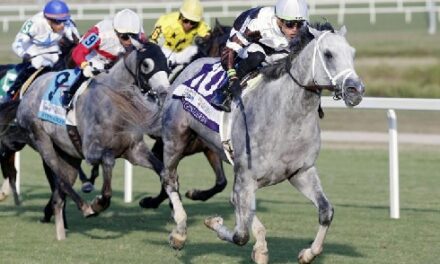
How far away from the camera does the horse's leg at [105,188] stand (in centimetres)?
989

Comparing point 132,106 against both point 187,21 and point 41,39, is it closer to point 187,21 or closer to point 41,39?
point 187,21

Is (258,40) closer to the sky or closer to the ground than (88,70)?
closer to the sky

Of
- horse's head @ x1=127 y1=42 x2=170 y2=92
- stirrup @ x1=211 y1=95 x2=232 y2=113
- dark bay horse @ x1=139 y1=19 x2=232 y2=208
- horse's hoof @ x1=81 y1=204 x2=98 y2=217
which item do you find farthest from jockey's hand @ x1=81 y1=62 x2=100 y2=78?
stirrup @ x1=211 y1=95 x2=232 y2=113

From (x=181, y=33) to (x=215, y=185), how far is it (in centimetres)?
161

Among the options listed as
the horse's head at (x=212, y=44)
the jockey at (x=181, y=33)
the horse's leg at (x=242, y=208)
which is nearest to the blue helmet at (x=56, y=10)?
the jockey at (x=181, y=33)

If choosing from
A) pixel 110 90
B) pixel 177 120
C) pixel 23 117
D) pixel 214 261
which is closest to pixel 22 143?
pixel 23 117

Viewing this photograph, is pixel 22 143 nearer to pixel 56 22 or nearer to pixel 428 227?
pixel 56 22

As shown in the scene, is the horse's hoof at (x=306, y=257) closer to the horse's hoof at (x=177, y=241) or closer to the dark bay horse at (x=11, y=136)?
the horse's hoof at (x=177, y=241)

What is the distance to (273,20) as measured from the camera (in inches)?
340

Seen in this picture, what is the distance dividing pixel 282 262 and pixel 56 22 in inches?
156

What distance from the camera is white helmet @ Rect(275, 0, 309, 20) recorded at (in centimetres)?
823

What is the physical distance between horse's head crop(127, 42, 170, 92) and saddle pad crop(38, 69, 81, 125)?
84 centimetres

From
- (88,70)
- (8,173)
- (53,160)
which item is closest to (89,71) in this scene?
(88,70)

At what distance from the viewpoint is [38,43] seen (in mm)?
11648
